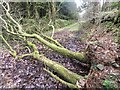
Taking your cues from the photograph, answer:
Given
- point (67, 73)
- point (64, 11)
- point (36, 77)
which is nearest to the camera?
point (67, 73)

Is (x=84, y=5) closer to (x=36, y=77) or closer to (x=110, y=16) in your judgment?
(x=110, y=16)

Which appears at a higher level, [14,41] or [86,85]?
[86,85]

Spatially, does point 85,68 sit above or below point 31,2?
below

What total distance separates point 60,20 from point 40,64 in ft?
18.5

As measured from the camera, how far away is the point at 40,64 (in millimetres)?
5293

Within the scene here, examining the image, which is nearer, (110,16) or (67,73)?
(67,73)

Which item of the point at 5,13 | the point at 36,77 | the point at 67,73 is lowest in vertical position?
the point at 36,77

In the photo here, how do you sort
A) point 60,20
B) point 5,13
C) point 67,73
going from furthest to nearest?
point 60,20
point 5,13
point 67,73

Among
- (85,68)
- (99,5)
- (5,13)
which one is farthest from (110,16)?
(5,13)

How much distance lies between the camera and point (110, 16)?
6.85 m

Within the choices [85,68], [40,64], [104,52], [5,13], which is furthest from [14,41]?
[104,52]

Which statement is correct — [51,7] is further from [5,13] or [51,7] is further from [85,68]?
[85,68]

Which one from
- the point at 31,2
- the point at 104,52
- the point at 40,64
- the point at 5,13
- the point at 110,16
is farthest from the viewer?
the point at 31,2

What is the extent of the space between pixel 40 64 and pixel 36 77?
589 mm
